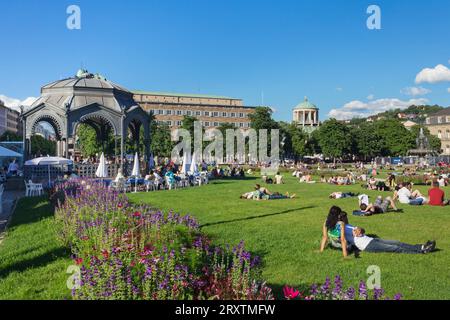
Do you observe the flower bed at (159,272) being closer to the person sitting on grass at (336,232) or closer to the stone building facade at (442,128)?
the person sitting on grass at (336,232)

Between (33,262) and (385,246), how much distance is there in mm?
7787

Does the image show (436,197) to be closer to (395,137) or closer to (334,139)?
(334,139)

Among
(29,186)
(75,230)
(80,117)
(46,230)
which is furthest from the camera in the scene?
(80,117)

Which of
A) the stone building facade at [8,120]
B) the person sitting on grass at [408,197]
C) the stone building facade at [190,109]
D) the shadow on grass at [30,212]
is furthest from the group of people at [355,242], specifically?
the stone building facade at [8,120]

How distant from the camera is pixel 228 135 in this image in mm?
87750

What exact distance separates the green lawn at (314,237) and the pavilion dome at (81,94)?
15771mm

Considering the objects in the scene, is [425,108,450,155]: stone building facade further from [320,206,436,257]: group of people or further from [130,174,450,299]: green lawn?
[320,206,436,257]: group of people

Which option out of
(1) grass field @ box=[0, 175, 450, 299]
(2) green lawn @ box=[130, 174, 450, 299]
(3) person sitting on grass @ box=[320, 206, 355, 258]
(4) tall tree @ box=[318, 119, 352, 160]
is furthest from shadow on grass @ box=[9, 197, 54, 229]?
(4) tall tree @ box=[318, 119, 352, 160]

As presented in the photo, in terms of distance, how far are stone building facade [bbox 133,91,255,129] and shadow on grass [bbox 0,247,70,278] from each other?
374ft

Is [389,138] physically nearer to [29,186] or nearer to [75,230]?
[29,186]

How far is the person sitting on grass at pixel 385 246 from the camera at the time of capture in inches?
380

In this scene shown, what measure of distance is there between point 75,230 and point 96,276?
4827mm

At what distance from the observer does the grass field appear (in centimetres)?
756
